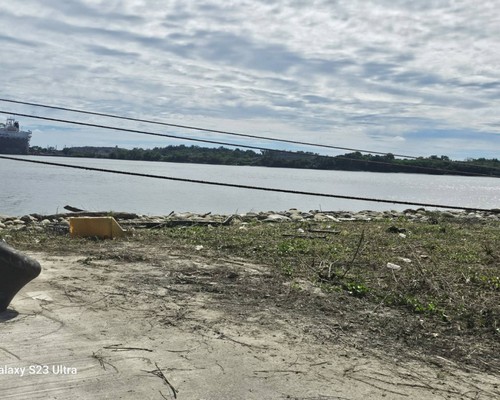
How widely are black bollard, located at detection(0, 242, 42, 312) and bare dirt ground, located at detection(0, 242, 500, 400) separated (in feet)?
0.50

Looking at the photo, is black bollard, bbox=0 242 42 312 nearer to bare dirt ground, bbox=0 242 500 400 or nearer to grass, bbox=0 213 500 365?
bare dirt ground, bbox=0 242 500 400

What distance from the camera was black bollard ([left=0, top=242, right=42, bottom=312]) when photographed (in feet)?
15.8

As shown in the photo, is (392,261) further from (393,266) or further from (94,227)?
(94,227)

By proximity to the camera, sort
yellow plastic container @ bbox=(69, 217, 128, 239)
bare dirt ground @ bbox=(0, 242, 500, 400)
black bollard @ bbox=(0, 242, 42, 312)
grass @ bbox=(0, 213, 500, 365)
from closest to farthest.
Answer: bare dirt ground @ bbox=(0, 242, 500, 400), black bollard @ bbox=(0, 242, 42, 312), grass @ bbox=(0, 213, 500, 365), yellow plastic container @ bbox=(69, 217, 128, 239)

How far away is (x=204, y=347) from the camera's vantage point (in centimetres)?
425

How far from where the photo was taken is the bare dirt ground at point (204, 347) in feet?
11.7

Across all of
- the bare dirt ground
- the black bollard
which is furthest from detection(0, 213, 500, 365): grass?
the black bollard

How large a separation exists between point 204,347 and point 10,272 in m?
1.96

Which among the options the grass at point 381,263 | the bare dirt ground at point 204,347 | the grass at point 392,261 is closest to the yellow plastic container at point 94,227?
the grass at point 381,263

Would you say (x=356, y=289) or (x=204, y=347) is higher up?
(x=356, y=289)

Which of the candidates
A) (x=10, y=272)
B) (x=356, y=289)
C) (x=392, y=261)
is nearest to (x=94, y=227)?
(x=10, y=272)

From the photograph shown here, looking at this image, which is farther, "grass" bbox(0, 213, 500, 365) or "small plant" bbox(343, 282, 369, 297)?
"small plant" bbox(343, 282, 369, 297)

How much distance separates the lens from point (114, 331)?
4504 mm

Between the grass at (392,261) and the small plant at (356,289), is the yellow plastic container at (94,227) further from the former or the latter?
the small plant at (356,289)
